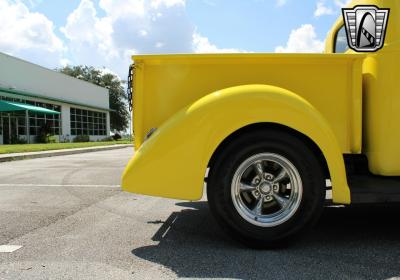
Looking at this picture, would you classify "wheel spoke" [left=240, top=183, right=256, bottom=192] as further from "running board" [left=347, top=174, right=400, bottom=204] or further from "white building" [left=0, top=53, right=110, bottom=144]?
"white building" [left=0, top=53, right=110, bottom=144]

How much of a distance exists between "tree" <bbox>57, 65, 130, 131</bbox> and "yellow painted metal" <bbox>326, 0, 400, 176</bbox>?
5786 centimetres

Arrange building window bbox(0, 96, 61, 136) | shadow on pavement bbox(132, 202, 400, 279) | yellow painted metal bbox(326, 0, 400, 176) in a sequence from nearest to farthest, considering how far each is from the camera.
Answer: shadow on pavement bbox(132, 202, 400, 279)
yellow painted metal bbox(326, 0, 400, 176)
building window bbox(0, 96, 61, 136)

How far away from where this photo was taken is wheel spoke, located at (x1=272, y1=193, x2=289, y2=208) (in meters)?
3.59

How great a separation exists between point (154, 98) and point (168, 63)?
359mm

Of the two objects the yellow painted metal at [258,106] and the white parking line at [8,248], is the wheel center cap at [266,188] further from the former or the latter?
the white parking line at [8,248]

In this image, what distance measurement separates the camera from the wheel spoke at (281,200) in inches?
141

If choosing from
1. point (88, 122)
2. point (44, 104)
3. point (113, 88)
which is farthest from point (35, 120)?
point (113, 88)

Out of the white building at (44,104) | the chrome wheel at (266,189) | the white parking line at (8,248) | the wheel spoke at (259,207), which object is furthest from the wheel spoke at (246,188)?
the white building at (44,104)

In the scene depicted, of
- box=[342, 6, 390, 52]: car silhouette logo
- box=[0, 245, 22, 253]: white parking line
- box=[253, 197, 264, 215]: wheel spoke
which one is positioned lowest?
box=[0, 245, 22, 253]: white parking line

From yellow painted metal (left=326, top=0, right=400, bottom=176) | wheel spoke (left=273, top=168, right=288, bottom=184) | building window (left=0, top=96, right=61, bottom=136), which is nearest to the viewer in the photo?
wheel spoke (left=273, top=168, right=288, bottom=184)

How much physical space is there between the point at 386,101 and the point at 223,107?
1.46 metres

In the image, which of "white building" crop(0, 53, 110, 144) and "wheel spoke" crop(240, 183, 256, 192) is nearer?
"wheel spoke" crop(240, 183, 256, 192)

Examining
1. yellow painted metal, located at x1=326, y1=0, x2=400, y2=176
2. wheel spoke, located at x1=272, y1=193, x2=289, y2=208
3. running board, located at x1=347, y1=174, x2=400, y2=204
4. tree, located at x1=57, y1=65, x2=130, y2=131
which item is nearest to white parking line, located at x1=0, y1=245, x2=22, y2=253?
wheel spoke, located at x1=272, y1=193, x2=289, y2=208

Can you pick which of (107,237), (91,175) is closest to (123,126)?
(91,175)
